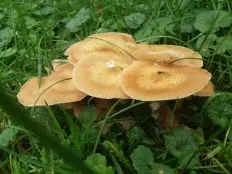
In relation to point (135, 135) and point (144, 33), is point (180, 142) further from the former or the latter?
point (144, 33)

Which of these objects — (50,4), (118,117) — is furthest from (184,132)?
(50,4)

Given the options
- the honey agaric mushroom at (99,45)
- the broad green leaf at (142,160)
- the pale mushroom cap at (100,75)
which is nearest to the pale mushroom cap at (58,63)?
the honey agaric mushroom at (99,45)

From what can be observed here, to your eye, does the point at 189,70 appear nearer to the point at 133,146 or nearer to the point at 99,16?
the point at 133,146

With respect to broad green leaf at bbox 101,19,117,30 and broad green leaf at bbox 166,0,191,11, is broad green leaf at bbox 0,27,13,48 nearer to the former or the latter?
broad green leaf at bbox 101,19,117,30

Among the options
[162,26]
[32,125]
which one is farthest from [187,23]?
[32,125]

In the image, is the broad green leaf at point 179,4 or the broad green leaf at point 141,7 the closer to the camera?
the broad green leaf at point 179,4

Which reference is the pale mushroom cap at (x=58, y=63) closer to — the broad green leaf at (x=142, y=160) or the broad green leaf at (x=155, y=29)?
the broad green leaf at (x=155, y=29)

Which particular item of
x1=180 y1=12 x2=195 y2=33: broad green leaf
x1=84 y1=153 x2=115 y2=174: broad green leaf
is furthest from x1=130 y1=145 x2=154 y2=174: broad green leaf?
x1=180 y1=12 x2=195 y2=33: broad green leaf
